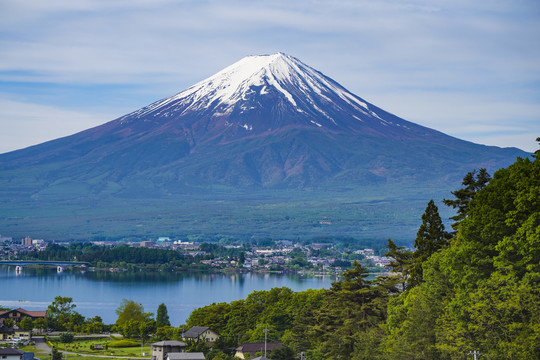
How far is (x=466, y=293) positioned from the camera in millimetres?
24109

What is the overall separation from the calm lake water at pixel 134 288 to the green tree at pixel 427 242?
2924 centimetres

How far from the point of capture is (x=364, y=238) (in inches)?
6939

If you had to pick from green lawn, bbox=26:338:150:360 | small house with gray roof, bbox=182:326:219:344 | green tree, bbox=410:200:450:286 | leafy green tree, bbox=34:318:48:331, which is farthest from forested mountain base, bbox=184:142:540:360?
leafy green tree, bbox=34:318:48:331

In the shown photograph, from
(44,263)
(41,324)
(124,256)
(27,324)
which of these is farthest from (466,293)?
(44,263)

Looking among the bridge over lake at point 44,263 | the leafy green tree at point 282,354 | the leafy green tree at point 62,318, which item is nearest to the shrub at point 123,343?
the leafy green tree at point 62,318

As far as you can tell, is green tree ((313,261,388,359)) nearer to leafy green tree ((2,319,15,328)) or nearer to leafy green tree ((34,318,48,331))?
leafy green tree ((2,319,15,328))

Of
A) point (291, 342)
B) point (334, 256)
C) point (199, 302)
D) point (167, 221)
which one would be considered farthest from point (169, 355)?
point (167, 221)

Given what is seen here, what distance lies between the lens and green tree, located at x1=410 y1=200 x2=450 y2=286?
31.5 meters

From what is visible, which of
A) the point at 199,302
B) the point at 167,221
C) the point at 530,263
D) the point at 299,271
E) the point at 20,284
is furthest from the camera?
the point at 167,221

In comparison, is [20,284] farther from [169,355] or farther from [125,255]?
[169,355]

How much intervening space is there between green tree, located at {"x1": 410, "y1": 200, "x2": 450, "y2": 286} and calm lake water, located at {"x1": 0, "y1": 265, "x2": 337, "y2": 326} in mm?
29240

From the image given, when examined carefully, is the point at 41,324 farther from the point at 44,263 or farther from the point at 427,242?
the point at 44,263

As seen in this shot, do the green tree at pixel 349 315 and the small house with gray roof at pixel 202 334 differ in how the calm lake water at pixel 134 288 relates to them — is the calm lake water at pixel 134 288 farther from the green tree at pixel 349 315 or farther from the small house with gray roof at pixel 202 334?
the green tree at pixel 349 315

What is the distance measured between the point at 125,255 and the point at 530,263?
107 metres
